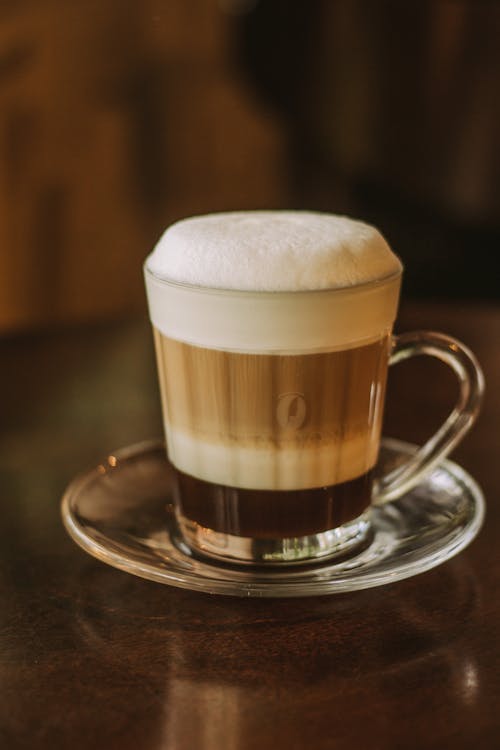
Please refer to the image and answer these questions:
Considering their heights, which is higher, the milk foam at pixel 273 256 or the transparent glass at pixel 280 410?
the milk foam at pixel 273 256

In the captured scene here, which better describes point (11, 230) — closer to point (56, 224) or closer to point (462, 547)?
point (56, 224)

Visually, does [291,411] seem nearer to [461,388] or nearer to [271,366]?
[271,366]

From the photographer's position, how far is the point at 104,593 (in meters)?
0.51

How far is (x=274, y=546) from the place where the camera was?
21.5 inches

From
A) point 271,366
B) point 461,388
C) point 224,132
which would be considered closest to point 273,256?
point 271,366

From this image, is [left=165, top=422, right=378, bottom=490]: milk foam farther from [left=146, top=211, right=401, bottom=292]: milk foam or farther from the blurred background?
the blurred background

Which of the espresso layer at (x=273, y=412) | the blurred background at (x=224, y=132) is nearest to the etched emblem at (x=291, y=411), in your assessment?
the espresso layer at (x=273, y=412)

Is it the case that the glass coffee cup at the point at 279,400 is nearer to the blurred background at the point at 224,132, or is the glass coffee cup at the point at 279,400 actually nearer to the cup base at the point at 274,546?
the cup base at the point at 274,546

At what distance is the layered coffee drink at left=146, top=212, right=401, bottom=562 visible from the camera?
→ 500 millimetres

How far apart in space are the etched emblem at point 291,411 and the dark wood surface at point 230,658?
0.33 feet

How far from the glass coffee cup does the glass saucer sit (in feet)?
0.07

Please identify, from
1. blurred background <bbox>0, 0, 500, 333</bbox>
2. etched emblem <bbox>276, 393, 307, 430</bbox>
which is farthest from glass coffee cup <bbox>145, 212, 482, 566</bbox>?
blurred background <bbox>0, 0, 500, 333</bbox>

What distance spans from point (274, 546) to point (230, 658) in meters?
0.11

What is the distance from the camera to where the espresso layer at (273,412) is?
0.52 m
